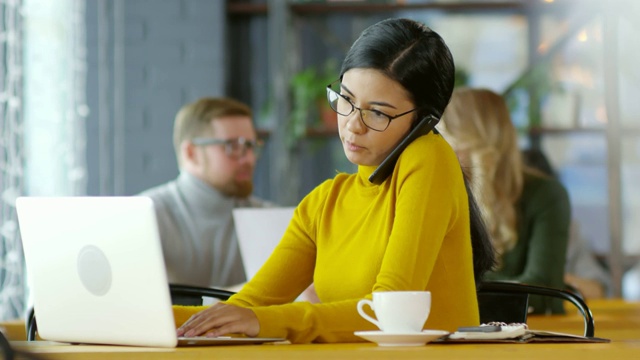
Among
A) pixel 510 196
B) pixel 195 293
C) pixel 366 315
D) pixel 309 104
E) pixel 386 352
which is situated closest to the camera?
pixel 386 352

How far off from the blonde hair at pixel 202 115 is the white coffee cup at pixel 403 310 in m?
2.58

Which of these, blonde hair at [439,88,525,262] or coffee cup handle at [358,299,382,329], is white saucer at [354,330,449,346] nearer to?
coffee cup handle at [358,299,382,329]

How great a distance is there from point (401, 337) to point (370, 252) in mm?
434

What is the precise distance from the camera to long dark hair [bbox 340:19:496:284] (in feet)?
5.92

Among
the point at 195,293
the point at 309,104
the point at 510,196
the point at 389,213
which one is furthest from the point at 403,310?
the point at 309,104

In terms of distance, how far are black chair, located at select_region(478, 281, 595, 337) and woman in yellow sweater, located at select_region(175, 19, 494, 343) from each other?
0.97ft

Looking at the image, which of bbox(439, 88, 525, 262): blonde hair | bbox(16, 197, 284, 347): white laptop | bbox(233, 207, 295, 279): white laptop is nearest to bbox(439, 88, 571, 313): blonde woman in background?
bbox(439, 88, 525, 262): blonde hair

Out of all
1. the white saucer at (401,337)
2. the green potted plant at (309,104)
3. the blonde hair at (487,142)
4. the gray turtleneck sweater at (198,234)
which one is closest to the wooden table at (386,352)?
the white saucer at (401,337)

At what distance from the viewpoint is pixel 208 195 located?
3789 mm

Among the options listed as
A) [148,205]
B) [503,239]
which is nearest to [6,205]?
[503,239]

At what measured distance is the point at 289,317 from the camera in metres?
1.51

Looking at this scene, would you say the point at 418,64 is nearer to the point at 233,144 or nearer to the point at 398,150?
the point at 398,150

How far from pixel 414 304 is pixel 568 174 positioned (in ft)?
13.3

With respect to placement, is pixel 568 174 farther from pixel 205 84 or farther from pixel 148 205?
pixel 148 205
